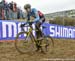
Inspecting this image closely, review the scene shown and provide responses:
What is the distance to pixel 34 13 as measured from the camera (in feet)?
33.7

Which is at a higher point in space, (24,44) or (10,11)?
(10,11)

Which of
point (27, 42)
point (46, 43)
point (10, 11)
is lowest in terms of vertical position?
point (46, 43)

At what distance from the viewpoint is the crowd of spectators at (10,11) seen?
52.1 feet

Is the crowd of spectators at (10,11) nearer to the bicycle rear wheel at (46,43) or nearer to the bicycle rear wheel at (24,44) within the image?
A: the bicycle rear wheel at (46,43)

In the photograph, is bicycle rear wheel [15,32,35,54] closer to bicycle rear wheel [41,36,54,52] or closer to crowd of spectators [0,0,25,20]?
bicycle rear wheel [41,36,54,52]

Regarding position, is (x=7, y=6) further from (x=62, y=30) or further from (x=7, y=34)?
(x=62, y=30)

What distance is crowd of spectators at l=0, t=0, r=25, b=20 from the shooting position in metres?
15.9

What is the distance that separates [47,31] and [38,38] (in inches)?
305

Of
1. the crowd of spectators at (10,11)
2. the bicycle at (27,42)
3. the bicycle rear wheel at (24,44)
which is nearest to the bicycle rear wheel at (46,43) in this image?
the bicycle at (27,42)

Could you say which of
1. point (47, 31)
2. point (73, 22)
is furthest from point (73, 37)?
point (73, 22)

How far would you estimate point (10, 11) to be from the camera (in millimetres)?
16625

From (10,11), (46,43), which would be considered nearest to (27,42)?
(46,43)

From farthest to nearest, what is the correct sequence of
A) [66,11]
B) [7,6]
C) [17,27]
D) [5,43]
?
[66,11]
[7,6]
[17,27]
[5,43]

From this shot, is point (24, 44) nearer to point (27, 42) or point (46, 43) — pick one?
point (27, 42)
